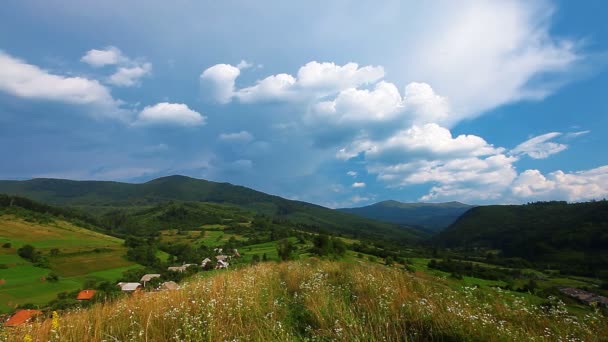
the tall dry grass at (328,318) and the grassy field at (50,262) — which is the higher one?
the tall dry grass at (328,318)

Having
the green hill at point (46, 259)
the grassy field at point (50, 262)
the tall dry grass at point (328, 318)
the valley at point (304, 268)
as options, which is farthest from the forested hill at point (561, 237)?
the green hill at point (46, 259)

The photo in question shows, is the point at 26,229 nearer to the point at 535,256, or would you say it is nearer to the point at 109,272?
the point at 109,272

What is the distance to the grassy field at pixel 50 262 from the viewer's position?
5437 cm

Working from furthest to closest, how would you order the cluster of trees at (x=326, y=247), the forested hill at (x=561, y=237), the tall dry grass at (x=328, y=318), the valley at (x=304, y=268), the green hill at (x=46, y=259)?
the forested hill at (x=561, y=237)
the green hill at (x=46, y=259)
the cluster of trees at (x=326, y=247)
the valley at (x=304, y=268)
the tall dry grass at (x=328, y=318)

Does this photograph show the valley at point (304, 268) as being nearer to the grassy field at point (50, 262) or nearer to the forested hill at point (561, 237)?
the grassy field at point (50, 262)

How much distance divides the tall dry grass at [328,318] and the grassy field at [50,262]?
58.5 metres

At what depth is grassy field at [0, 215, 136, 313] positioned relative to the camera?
54369 millimetres

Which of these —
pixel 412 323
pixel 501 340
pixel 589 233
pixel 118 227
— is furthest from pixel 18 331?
pixel 118 227

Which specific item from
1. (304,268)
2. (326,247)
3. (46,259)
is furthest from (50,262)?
(304,268)

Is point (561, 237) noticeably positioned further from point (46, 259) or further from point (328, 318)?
point (46, 259)

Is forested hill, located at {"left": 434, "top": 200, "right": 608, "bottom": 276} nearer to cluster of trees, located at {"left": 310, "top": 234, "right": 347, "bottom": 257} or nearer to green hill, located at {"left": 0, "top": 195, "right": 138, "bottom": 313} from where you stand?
cluster of trees, located at {"left": 310, "top": 234, "right": 347, "bottom": 257}

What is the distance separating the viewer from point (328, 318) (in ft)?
17.7

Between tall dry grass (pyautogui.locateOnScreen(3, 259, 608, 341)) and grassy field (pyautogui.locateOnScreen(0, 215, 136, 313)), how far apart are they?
58488 millimetres

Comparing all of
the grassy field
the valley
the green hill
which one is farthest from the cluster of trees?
the grassy field
